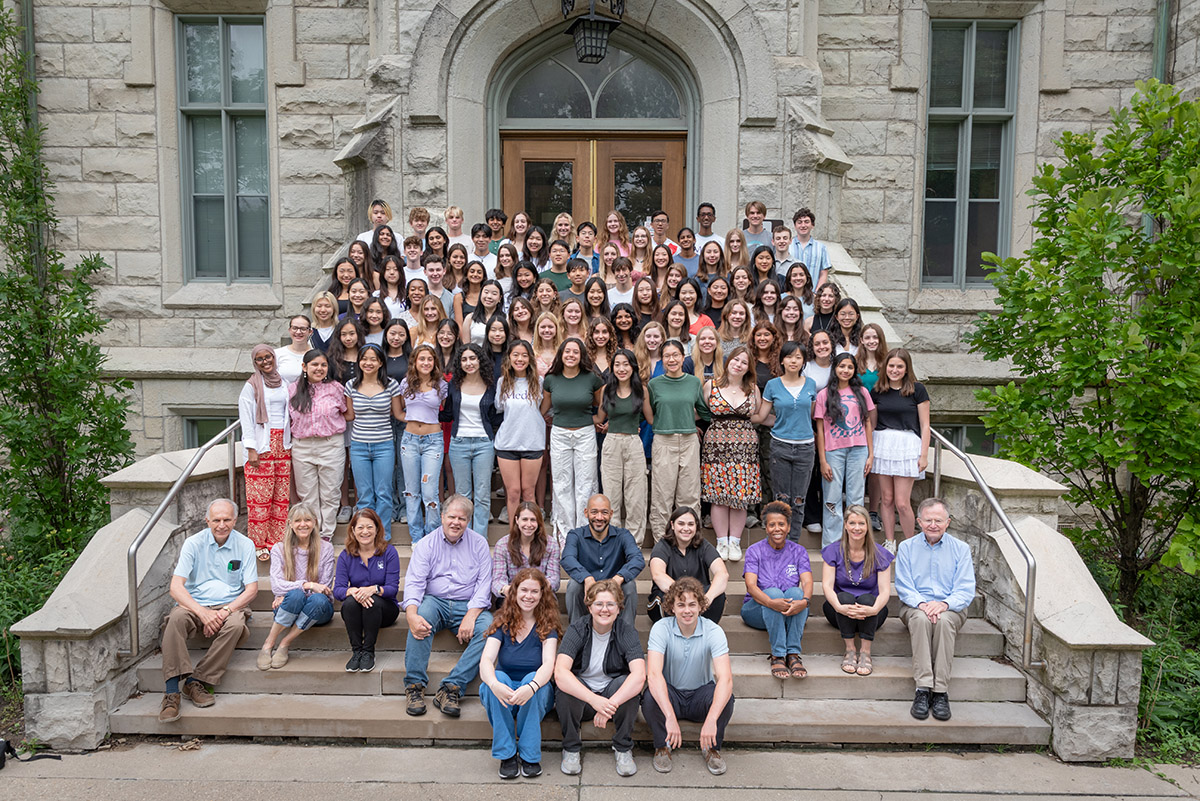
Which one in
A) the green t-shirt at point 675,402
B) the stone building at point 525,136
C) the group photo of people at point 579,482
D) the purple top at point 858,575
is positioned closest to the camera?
the group photo of people at point 579,482

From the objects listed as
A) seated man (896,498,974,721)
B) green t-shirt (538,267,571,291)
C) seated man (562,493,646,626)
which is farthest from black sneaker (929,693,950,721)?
green t-shirt (538,267,571,291)

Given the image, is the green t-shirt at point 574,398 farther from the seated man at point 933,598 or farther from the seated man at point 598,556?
the seated man at point 933,598

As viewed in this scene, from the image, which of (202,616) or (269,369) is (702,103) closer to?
(269,369)

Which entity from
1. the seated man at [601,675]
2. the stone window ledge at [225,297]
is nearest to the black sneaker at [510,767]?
the seated man at [601,675]

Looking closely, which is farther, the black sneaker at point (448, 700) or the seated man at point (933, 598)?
the seated man at point (933, 598)

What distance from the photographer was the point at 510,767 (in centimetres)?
505

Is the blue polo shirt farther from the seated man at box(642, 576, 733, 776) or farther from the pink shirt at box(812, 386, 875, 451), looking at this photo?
the pink shirt at box(812, 386, 875, 451)

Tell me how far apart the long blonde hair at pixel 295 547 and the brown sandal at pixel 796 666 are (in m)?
3.37

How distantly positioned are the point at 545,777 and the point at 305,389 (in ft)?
11.4

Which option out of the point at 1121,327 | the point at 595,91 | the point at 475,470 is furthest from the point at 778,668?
the point at 595,91

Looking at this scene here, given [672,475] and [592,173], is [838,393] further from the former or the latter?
[592,173]

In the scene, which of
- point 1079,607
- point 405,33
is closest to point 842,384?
point 1079,607

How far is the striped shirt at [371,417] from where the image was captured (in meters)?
6.78

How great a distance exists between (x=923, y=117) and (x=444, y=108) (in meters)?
5.85
